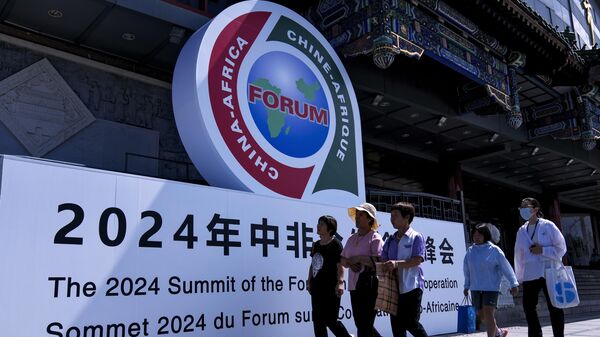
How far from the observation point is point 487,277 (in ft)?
15.8

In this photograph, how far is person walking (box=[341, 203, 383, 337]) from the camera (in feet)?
13.1

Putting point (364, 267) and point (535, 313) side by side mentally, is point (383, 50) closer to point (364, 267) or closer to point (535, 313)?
point (535, 313)

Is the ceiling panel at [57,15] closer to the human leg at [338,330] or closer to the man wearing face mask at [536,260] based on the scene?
the human leg at [338,330]

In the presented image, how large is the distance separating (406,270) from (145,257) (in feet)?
7.24

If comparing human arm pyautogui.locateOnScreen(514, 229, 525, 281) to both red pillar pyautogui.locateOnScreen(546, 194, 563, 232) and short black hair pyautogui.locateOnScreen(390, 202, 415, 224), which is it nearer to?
short black hair pyautogui.locateOnScreen(390, 202, 415, 224)

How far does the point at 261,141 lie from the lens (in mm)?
5875

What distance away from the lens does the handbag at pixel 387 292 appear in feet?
12.5

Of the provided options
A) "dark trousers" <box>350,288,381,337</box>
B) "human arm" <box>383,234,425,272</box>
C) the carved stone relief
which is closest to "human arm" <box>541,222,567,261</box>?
"human arm" <box>383,234,425,272</box>

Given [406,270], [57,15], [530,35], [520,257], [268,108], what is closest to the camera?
[406,270]

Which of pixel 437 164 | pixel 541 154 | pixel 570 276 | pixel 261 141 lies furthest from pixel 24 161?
pixel 541 154

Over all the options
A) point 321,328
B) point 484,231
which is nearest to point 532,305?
point 484,231

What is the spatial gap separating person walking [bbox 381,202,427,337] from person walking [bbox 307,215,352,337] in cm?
56

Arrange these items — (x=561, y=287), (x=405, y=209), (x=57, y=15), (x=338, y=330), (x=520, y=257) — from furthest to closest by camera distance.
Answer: (x=57, y=15) → (x=520, y=257) → (x=561, y=287) → (x=338, y=330) → (x=405, y=209)

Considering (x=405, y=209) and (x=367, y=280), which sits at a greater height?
(x=405, y=209)
